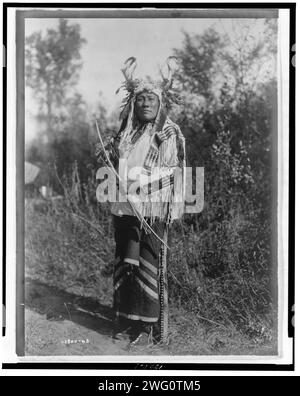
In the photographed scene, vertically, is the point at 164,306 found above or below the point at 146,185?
below

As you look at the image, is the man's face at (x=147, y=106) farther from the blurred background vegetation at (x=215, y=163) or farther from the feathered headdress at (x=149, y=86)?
the blurred background vegetation at (x=215, y=163)

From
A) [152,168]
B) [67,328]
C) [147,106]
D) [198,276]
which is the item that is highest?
[147,106]

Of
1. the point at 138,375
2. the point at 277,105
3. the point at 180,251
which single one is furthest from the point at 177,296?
the point at 277,105

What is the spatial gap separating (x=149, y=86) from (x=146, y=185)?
605mm

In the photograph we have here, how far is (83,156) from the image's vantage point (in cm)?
441

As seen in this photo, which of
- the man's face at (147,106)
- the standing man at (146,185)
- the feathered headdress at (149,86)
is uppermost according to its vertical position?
the feathered headdress at (149,86)

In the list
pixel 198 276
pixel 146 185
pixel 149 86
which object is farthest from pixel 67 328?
pixel 149 86

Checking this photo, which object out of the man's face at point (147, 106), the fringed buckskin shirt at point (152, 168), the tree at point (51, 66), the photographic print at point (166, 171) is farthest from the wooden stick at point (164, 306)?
the tree at point (51, 66)

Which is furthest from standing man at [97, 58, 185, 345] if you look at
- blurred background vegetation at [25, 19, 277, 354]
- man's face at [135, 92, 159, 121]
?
blurred background vegetation at [25, 19, 277, 354]

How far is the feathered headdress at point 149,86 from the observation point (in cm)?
418

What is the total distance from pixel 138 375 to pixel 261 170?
1486 millimetres

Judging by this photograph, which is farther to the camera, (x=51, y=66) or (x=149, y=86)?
(x=51, y=66)

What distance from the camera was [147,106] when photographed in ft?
13.7

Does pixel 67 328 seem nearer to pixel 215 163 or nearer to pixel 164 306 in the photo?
pixel 164 306
